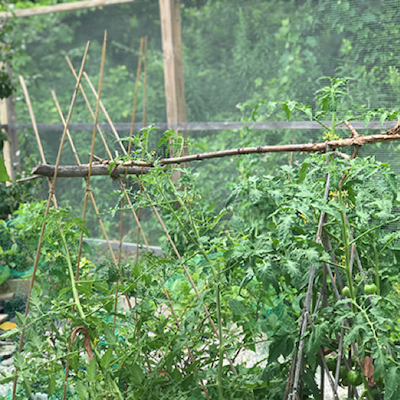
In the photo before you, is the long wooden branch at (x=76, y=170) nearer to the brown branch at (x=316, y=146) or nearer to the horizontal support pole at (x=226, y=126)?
the brown branch at (x=316, y=146)

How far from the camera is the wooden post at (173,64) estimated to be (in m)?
3.38

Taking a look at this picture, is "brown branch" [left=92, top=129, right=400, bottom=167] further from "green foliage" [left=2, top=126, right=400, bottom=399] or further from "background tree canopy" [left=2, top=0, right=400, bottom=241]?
"background tree canopy" [left=2, top=0, right=400, bottom=241]

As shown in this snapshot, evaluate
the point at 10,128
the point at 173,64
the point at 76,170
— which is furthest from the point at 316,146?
the point at 10,128

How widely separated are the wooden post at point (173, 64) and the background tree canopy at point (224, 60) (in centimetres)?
6

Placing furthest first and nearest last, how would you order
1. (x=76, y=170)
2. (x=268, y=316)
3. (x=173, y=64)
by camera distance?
(x=173, y=64) → (x=76, y=170) → (x=268, y=316)

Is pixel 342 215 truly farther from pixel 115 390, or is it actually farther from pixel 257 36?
pixel 257 36

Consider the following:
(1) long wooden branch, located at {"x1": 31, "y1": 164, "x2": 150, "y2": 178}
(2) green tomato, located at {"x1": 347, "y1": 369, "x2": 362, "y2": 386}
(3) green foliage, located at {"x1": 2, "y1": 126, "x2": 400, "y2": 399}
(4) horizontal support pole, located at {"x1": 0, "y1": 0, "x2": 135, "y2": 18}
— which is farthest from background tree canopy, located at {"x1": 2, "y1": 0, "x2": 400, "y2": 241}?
(2) green tomato, located at {"x1": 347, "y1": 369, "x2": 362, "y2": 386}

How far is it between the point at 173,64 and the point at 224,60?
40 cm

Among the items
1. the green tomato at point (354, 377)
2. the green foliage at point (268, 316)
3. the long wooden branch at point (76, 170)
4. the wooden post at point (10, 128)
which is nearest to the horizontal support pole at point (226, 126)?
the wooden post at point (10, 128)

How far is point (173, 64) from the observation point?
343 centimetres

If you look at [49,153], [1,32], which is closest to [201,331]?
[49,153]

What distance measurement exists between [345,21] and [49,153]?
108 inches

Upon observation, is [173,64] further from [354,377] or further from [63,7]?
[354,377]

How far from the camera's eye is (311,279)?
1.06 meters
